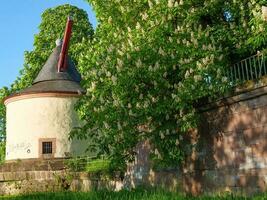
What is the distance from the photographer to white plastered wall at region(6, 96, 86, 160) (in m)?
31.4

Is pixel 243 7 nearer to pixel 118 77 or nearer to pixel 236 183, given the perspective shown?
pixel 118 77

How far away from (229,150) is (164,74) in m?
2.78

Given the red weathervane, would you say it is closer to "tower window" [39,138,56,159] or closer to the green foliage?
"tower window" [39,138,56,159]

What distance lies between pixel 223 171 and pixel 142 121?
2666 millimetres

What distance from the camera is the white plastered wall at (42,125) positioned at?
31.4m

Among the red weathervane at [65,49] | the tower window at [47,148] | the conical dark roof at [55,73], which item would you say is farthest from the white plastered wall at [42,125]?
the red weathervane at [65,49]

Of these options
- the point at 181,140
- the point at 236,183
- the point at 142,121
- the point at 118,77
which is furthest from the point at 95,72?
the point at 236,183

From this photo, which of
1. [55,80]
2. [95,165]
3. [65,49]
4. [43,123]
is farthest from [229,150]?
[65,49]

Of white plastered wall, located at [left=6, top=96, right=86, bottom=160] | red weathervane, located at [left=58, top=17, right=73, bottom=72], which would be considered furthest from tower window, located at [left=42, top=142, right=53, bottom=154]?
red weathervane, located at [left=58, top=17, right=73, bottom=72]

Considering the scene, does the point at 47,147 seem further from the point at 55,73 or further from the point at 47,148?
the point at 55,73

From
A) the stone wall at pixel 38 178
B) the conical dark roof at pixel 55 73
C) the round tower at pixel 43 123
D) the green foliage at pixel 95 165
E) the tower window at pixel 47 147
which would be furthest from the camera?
the conical dark roof at pixel 55 73

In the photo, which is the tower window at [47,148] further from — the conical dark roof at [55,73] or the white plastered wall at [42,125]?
the conical dark roof at [55,73]

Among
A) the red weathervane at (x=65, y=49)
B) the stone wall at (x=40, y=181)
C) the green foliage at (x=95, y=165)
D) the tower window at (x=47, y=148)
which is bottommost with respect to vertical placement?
the stone wall at (x=40, y=181)

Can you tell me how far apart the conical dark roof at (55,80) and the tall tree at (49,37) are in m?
3.14
